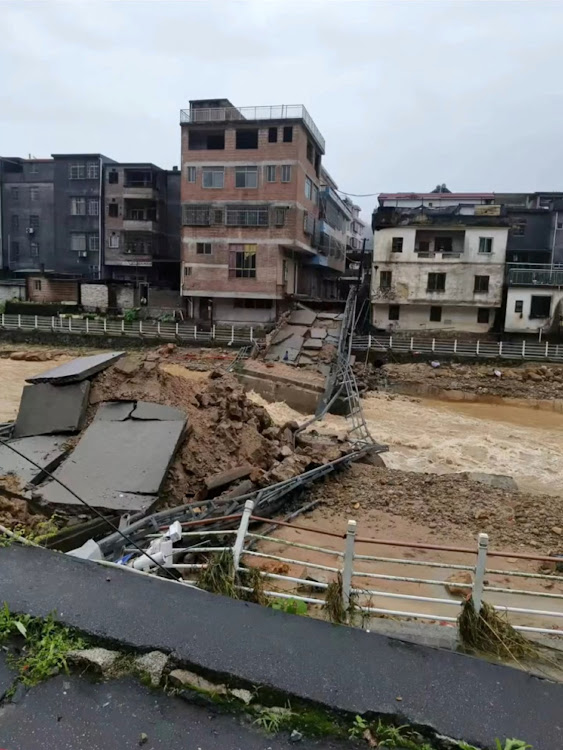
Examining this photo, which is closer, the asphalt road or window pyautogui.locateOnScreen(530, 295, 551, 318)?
the asphalt road

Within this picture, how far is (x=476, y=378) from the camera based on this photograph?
3094 centimetres

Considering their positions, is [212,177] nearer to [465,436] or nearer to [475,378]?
[475,378]

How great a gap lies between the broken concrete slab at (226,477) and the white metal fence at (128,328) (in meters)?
26.7

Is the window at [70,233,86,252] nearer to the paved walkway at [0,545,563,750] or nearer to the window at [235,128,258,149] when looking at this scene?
the window at [235,128,258,149]

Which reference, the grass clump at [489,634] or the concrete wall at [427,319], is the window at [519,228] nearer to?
the concrete wall at [427,319]

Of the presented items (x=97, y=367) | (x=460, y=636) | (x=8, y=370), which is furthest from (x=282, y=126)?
(x=460, y=636)

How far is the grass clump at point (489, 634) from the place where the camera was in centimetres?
405

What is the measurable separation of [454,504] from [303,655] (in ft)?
28.1

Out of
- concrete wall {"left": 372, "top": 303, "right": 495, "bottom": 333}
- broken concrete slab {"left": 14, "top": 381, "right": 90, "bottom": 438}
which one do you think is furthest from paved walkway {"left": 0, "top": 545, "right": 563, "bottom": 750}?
concrete wall {"left": 372, "top": 303, "right": 495, "bottom": 333}

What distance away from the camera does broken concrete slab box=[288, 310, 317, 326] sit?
120 feet

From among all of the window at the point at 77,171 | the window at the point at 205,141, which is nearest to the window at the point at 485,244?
the window at the point at 205,141

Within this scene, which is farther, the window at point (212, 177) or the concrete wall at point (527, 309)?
the window at point (212, 177)

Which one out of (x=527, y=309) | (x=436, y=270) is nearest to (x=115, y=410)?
(x=436, y=270)

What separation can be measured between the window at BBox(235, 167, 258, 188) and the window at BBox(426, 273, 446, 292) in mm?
13412
